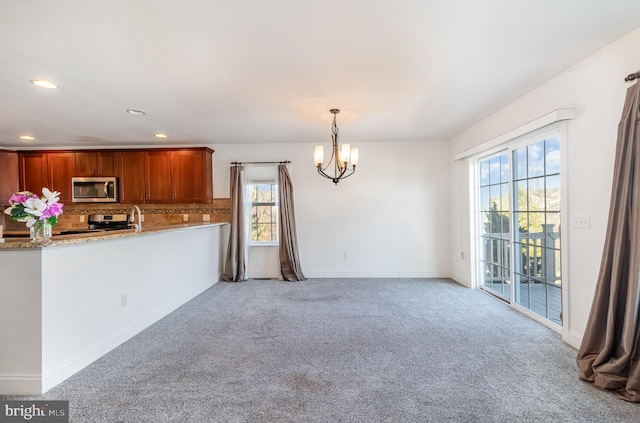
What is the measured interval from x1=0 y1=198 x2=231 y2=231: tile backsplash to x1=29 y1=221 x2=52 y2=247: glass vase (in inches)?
128

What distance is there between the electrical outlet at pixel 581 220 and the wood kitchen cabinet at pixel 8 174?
782 cm

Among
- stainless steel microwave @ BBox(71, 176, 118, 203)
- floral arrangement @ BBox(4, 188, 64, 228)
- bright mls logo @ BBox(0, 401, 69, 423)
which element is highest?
stainless steel microwave @ BBox(71, 176, 118, 203)

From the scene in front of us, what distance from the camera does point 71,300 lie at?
2307 millimetres

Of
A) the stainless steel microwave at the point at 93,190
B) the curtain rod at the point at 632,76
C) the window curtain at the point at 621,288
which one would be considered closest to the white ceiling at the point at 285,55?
the curtain rod at the point at 632,76

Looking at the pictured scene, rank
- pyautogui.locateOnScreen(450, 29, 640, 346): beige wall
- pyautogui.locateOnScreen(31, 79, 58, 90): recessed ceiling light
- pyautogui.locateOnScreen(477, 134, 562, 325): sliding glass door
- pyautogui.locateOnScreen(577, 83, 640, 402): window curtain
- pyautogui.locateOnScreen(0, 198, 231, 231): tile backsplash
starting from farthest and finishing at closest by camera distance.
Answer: pyautogui.locateOnScreen(0, 198, 231, 231): tile backsplash
pyautogui.locateOnScreen(477, 134, 562, 325): sliding glass door
pyautogui.locateOnScreen(31, 79, 58, 90): recessed ceiling light
pyautogui.locateOnScreen(450, 29, 640, 346): beige wall
pyautogui.locateOnScreen(577, 83, 640, 402): window curtain

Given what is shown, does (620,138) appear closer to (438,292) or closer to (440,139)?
(438,292)

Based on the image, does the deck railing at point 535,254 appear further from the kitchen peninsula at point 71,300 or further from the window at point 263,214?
the kitchen peninsula at point 71,300

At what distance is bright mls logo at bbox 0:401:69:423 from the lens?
5.95ft

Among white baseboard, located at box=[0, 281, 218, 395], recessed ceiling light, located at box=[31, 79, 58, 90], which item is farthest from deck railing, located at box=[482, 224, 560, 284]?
recessed ceiling light, located at box=[31, 79, 58, 90]

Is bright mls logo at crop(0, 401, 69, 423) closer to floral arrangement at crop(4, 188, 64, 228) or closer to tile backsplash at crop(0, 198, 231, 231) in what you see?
floral arrangement at crop(4, 188, 64, 228)

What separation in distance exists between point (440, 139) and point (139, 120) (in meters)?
4.68

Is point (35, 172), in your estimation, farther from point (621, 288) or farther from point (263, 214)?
point (621, 288)

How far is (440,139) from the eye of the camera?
210 inches

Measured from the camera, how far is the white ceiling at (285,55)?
1.84 metres
